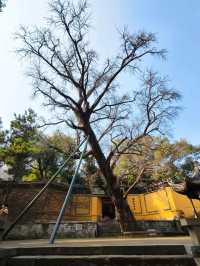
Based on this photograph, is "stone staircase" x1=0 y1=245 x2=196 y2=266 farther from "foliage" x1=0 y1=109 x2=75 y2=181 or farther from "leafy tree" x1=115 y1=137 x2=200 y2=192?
"foliage" x1=0 y1=109 x2=75 y2=181

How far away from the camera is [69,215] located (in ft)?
56.1

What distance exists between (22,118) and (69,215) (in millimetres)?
7512

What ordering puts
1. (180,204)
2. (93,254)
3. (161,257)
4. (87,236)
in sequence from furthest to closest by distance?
(180,204), (87,236), (93,254), (161,257)

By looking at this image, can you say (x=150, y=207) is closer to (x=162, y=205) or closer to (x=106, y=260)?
(x=162, y=205)

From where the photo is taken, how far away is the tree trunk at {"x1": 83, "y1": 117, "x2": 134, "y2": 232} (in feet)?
38.8

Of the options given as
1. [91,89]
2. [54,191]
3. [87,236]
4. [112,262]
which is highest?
[91,89]

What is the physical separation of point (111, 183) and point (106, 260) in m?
9.09

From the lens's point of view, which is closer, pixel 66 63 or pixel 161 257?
pixel 161 257

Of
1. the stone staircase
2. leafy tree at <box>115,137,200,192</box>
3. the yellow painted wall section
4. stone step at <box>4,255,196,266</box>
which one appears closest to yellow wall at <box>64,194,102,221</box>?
leafy tree at <box>115,137,200,192</box>

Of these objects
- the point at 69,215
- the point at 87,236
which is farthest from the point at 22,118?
the point at 87,236

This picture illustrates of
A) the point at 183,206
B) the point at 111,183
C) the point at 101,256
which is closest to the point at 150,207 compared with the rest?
the point at 183,206

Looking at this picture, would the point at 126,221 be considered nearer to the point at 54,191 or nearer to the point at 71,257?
the point at 54,191

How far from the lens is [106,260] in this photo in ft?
10.4

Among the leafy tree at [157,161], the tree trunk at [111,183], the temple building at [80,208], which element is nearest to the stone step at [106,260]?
the leafy tree at [157,161]
